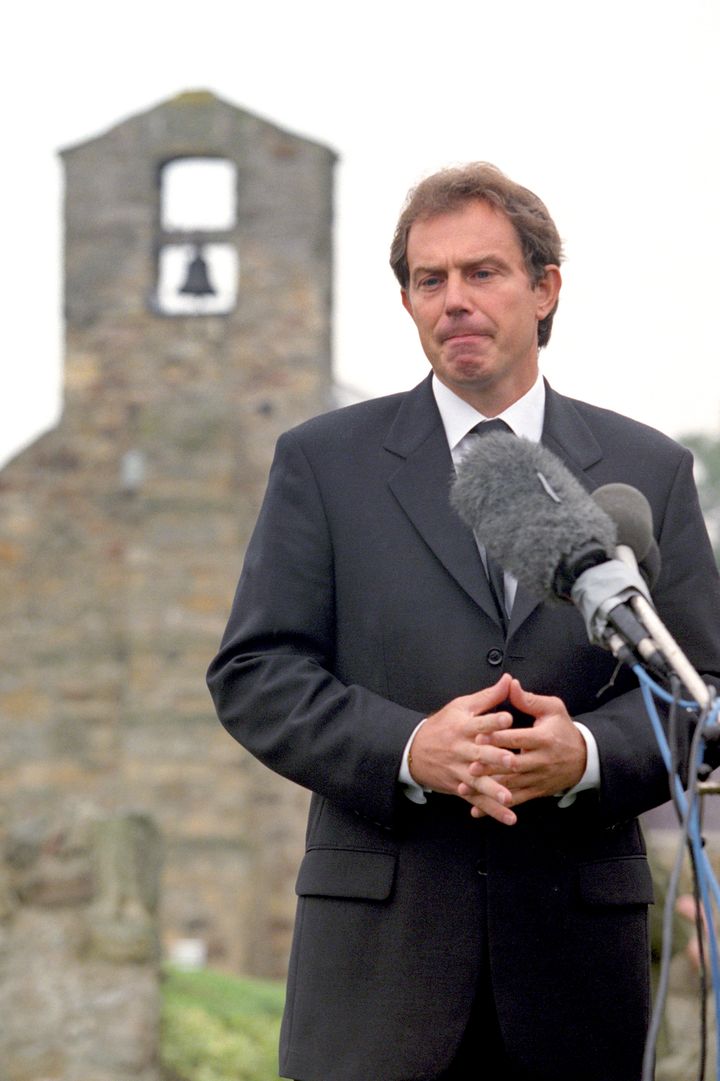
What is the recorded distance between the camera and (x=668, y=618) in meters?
3.54

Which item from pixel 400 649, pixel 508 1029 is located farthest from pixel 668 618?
pixel 508 1029

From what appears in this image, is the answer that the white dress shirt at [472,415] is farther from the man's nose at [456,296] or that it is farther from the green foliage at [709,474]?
the green foliage at [709,474]

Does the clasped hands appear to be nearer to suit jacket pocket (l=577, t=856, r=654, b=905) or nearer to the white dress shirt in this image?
suit jacket pocket (l=577, t=856, r=654, b=905)

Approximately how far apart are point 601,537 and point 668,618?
73cm

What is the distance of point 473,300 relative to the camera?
3.54 m

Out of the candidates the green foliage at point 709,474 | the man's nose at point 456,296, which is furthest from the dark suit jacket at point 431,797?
the green foliage at point 709,474

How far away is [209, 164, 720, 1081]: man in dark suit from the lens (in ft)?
10.9

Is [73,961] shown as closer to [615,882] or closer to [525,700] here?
[615,882]

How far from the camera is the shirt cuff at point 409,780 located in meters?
3.30

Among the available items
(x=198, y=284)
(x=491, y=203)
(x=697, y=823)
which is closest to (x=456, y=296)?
(x=491, y=203)

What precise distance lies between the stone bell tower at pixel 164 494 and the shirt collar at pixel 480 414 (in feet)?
47.7

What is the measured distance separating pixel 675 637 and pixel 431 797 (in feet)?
1.57

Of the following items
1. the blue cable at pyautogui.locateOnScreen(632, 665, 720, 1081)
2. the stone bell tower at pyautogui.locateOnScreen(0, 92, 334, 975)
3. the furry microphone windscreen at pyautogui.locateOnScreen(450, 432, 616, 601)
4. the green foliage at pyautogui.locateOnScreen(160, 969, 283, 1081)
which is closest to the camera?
the blue cable at pyautogui.locateOnScreen(632, 665, 720, 1081)

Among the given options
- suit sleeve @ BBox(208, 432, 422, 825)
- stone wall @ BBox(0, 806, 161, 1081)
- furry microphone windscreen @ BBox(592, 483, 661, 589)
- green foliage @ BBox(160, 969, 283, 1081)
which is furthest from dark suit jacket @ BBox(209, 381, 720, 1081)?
green foliage @ BBox(160, 969, 283, 1081)
